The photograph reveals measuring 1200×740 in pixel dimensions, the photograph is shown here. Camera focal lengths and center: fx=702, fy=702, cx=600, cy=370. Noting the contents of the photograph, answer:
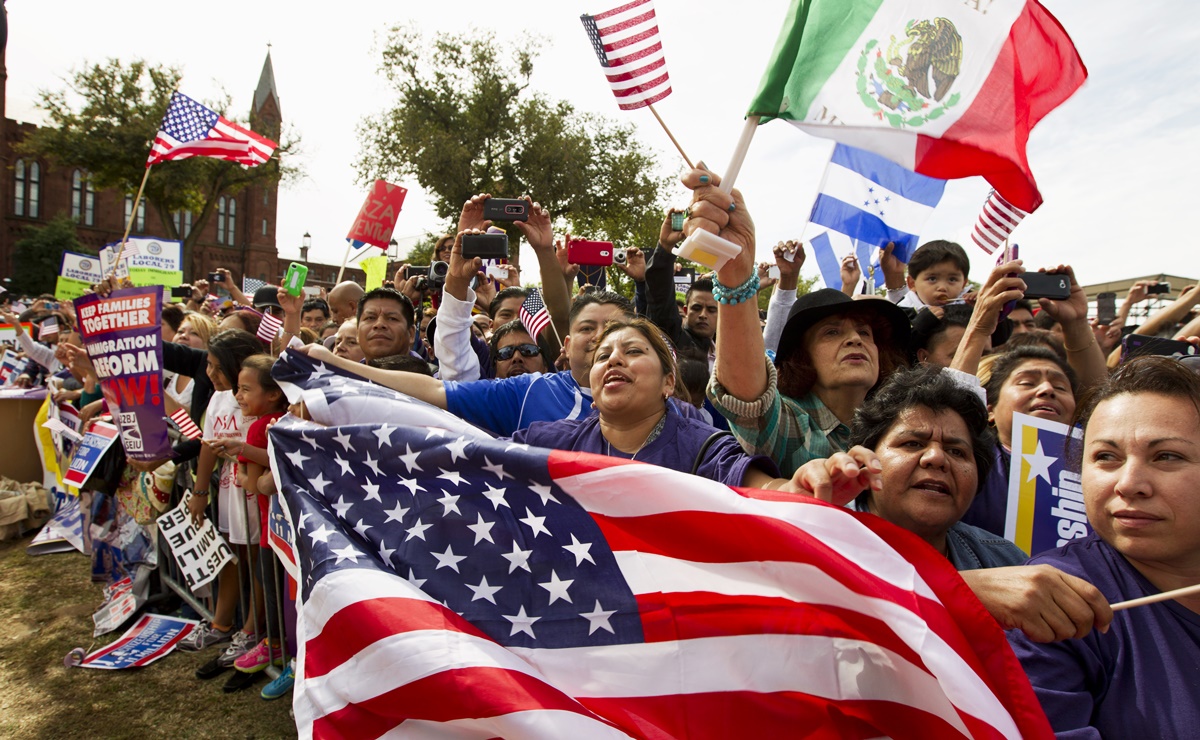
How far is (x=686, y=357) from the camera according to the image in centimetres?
390

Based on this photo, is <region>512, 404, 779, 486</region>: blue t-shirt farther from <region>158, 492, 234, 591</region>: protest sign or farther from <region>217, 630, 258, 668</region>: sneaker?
<region>158, 492, 234, 591</region>: protest sign

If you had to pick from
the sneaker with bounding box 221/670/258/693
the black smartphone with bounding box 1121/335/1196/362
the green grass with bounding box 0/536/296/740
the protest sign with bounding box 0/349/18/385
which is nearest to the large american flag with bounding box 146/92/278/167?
the green grass with bounding box 0/536/296/740

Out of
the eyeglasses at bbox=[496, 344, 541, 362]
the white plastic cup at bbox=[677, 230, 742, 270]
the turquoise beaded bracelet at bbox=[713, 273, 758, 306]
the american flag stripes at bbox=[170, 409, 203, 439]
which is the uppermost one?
the white plastic cup at bbox=[677, 230, 742, 270]

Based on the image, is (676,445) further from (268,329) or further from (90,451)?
(90,451)

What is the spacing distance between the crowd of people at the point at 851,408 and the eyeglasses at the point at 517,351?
0.01 metres

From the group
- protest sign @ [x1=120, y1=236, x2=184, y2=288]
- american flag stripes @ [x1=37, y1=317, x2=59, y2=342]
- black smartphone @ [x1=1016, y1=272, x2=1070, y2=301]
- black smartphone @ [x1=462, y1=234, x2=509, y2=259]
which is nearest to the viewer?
black smartphone @ [x1=1016, y1=272, x2=1070, y2=301]

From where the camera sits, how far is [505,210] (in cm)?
411

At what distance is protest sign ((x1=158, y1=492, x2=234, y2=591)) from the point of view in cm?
459

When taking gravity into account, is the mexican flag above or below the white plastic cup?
above

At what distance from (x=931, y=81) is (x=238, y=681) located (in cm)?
458

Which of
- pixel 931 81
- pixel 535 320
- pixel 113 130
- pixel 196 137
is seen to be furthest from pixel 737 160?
pixel 113 130

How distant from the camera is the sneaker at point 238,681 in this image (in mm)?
4055

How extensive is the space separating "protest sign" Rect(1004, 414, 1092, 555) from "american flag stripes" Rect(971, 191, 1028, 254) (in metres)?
2.48

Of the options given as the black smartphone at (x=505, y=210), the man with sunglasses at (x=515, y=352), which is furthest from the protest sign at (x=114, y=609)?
the black smartphone at (x=505, y=210)
